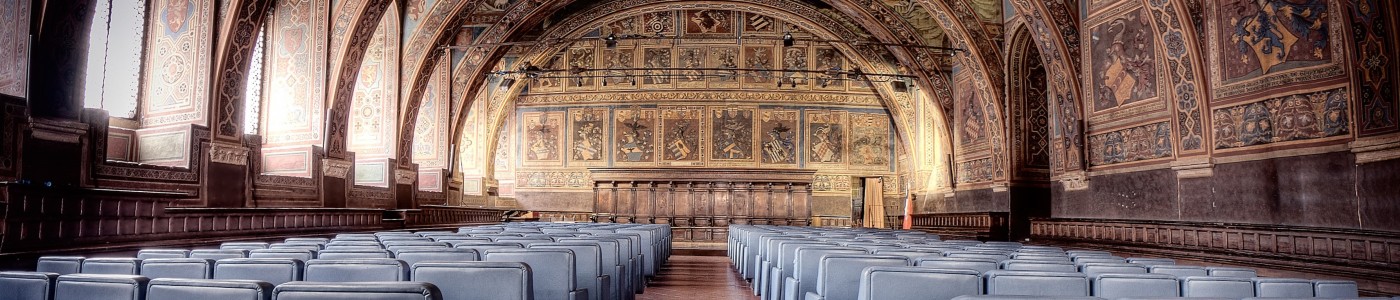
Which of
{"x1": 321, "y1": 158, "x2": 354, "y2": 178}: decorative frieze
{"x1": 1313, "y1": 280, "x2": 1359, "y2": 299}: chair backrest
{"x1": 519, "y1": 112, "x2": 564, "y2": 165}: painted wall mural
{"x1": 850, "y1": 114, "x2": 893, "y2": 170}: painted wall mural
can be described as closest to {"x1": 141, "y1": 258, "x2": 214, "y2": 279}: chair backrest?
{"x1": 1313, "y1": 280, "x2": 1359, "y2": 299}: chair backrest

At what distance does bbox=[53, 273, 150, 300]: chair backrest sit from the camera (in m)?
2.56

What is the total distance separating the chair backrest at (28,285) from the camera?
8.82 ft

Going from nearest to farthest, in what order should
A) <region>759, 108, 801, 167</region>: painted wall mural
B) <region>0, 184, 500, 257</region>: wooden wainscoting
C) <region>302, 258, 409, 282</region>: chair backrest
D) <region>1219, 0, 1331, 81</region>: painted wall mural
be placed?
<region>302, 258, 409, 282</region>: chair backrest, <region>0, 184, 500, 257</region>: wooden wainscoting, <region>1219, 0, 1331, 81</region>: painted wall mural, <region>759, 108, 801, 167</region>: painted wall mural

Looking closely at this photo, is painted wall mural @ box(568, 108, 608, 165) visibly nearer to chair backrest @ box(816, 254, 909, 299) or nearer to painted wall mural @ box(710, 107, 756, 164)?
painted wall mural @ box(710, 107, 756, 164)

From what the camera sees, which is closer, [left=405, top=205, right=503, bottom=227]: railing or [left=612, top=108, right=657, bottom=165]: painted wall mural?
[left=405, top=205, right=503, bottom=227]: railing

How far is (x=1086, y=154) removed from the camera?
1429 cm

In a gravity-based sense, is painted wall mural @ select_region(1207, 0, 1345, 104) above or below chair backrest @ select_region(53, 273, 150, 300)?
above

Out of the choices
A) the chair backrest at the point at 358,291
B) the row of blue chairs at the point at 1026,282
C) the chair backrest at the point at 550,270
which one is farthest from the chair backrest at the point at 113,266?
the row of blue chairs at the point at 1026,282

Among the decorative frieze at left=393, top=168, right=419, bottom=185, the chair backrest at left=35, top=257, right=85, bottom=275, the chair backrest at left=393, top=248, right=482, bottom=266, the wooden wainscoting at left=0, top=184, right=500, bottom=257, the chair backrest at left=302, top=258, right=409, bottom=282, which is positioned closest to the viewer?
the chair backrest at left=302, top=258, right=409, bottom=282

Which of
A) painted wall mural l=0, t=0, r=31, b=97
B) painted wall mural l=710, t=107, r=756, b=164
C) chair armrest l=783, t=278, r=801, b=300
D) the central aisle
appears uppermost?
painted wall mural l=710, t=107, r=756, b=164

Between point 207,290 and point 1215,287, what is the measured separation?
11.8 ft

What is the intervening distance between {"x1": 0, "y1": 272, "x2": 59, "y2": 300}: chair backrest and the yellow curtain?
2862 cm

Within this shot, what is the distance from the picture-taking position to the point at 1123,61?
13.2 metres

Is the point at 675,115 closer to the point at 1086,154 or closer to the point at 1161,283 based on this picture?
the point at 1086,154
